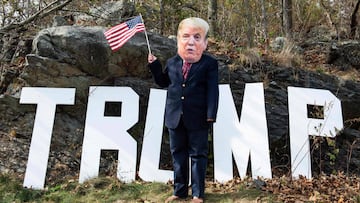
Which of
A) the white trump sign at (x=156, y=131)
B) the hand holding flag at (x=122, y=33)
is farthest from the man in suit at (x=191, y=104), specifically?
the white trump sign at (x=156, y=131)

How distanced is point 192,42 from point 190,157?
122 centimetres

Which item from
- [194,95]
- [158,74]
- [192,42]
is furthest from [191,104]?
[192,42]

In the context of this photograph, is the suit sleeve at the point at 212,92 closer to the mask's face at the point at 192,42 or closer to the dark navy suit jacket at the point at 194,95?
the dark navy suit jacket at the point at 194,95

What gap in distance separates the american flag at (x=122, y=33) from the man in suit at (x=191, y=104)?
701 mm

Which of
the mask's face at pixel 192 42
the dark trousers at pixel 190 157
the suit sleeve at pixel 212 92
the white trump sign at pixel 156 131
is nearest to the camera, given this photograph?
the suit sleeve at pixel 212 92

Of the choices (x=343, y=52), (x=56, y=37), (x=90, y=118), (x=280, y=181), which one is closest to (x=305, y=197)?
(x=280, y=181)

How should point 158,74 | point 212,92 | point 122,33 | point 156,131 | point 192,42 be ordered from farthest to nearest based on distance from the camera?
point 156,131
point 122,33
point 158,74
point 192,42
point 212,92

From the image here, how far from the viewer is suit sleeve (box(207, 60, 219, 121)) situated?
404 cm

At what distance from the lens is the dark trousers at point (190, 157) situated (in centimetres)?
416

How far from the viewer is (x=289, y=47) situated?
7.14 m

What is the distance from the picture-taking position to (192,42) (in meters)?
4.27

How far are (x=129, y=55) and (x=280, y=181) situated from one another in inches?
111

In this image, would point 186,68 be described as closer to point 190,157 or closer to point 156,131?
point 190,157

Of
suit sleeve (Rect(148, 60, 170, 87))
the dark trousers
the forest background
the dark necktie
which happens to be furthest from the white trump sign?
the dark necktie
